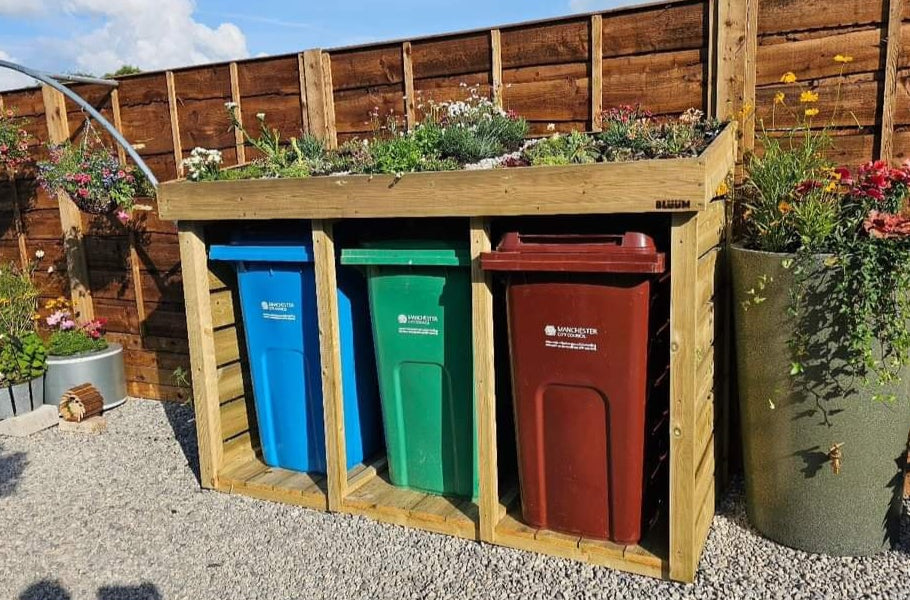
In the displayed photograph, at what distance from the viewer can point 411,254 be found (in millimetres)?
3119

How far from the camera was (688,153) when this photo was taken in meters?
2.87

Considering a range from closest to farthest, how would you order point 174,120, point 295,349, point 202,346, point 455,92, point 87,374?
point 295,349 < point 202,346 < point 455,92 < point 174,120 < point 87,374

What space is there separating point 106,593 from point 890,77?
12.5 feet

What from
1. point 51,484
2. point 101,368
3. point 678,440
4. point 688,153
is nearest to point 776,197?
point 688,153

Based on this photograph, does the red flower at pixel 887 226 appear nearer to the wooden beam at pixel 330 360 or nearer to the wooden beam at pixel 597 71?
the wooden beam at pixel 597 71

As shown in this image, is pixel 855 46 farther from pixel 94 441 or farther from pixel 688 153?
pixel 94 441

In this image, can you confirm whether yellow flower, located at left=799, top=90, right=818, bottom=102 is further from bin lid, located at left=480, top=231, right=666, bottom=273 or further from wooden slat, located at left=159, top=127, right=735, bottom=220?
bin lid, located at left=480, top=231, right=666, bottom=273

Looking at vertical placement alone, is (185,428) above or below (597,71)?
below

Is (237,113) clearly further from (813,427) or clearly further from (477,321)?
(813,427)

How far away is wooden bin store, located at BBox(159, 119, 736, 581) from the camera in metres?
2.62

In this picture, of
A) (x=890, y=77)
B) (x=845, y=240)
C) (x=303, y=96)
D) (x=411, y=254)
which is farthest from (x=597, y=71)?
(x=303, y=96)

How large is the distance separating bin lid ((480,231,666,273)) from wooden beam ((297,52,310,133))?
78.6 inches

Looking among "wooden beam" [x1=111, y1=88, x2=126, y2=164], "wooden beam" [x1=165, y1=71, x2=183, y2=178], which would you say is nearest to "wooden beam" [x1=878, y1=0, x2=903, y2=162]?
"wooden beam" [x1=165, y1=71, x2=183, y2=178]

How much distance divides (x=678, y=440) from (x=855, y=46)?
1.87 m
